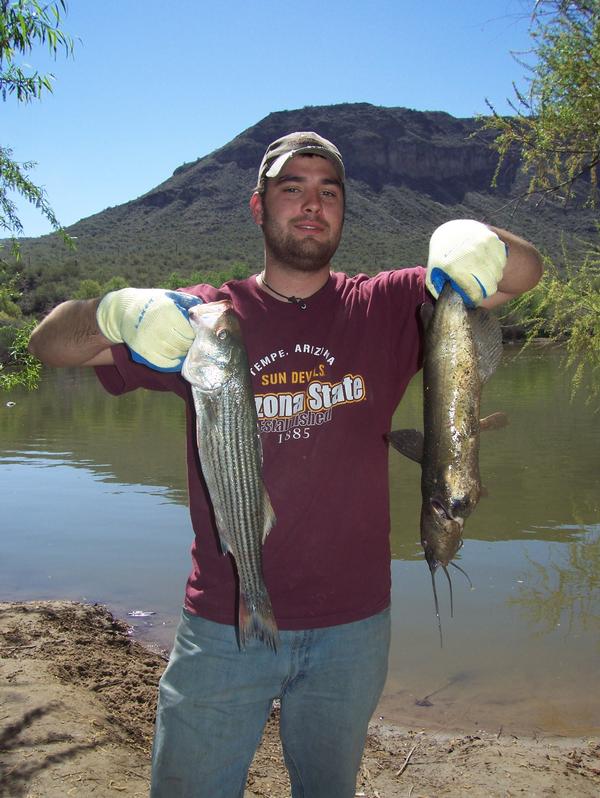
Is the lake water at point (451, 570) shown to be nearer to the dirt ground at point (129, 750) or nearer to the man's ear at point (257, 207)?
the dirt ground at point (129, 750)

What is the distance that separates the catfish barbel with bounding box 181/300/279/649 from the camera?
2.34 m

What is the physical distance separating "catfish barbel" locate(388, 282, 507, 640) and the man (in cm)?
17

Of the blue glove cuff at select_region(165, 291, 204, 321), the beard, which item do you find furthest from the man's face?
the blue glove cuff at select_region(165, 291, 204, 321)

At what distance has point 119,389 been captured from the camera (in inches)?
120

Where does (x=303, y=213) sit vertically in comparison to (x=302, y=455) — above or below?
above

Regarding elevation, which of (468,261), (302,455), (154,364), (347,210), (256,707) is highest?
(347,210)

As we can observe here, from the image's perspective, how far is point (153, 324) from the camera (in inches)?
101

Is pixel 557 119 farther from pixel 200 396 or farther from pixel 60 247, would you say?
pixel 60 247

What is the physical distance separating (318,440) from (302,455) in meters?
0.09

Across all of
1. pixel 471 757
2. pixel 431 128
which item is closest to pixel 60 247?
pixel 471 757

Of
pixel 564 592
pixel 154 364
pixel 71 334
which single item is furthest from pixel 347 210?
pixel 154 364

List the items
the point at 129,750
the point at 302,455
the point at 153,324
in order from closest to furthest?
the point at 153,324
the point at 302,455
the point at 129,750

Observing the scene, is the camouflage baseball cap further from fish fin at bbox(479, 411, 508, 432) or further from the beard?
fish fin at bbox(479, 411, 508, 432)

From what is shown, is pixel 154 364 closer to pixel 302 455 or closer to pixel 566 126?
pixel 302 455
